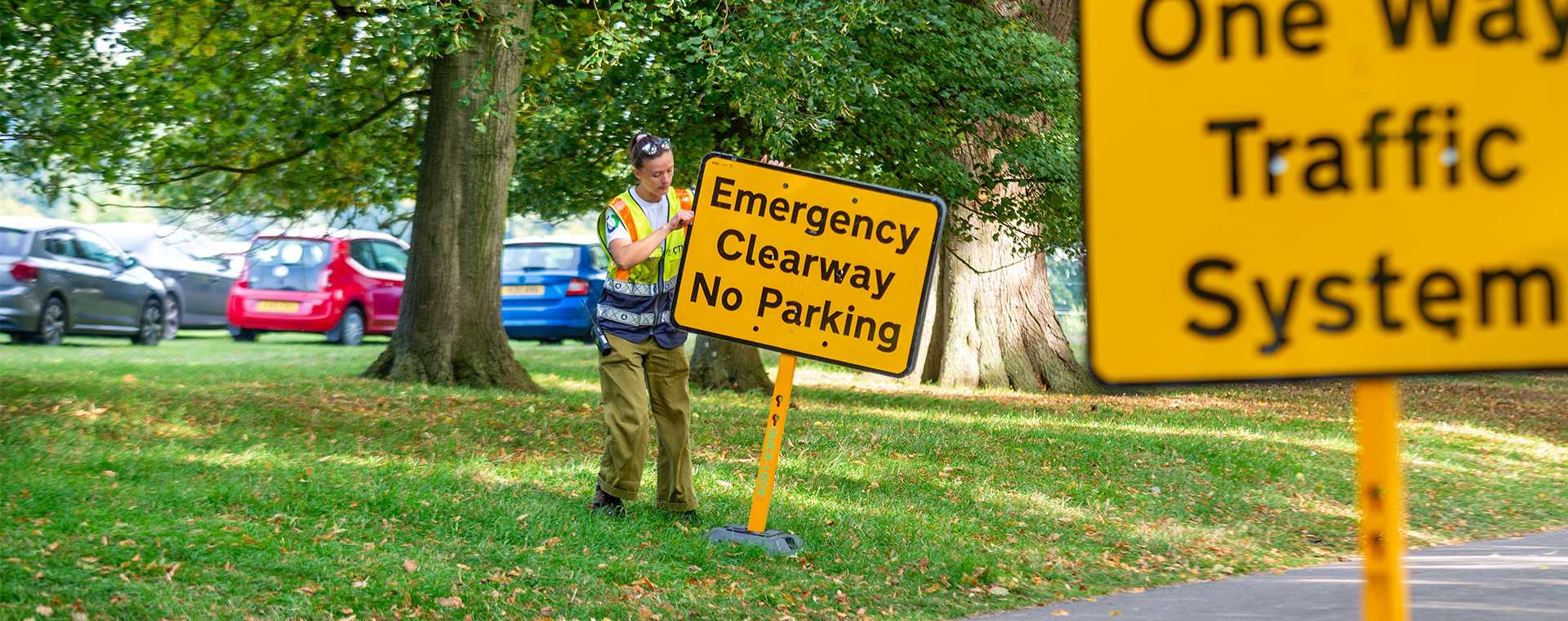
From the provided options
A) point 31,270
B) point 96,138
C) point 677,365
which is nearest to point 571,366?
point 31,270

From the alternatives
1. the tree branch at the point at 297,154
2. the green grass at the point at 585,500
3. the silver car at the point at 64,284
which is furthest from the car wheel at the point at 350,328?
the tree branch at the point at 297,154

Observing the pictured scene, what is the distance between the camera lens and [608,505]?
27.8 feet

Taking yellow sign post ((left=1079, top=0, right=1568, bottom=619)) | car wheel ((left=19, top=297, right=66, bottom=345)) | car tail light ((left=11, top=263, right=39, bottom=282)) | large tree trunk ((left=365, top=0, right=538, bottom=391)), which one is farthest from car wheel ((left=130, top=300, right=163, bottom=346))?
yellow sign post ((left=1079, top=0, right=1568, bottom=619))

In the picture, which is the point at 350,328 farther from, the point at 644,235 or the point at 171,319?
the point at 644,235

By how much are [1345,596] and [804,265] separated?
2.93 m

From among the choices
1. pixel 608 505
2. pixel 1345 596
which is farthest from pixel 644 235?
pixel 1345 596

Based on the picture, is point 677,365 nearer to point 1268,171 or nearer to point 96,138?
point 1268,171

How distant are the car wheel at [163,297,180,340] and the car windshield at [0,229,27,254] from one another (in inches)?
155

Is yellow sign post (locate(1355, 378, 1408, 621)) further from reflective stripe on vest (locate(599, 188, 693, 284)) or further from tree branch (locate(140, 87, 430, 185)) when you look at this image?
tree branch (locate(140, 87, 430, 185))

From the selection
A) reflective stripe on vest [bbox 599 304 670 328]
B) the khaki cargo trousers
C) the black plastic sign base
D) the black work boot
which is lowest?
the black plastic sign base

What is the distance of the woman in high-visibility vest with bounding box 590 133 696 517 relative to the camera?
7871mm

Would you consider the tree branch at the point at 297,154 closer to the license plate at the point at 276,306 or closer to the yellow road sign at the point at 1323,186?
the license plate at the point at 276,306

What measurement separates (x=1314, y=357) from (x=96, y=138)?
13.9 m

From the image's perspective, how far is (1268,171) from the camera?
2.44m
